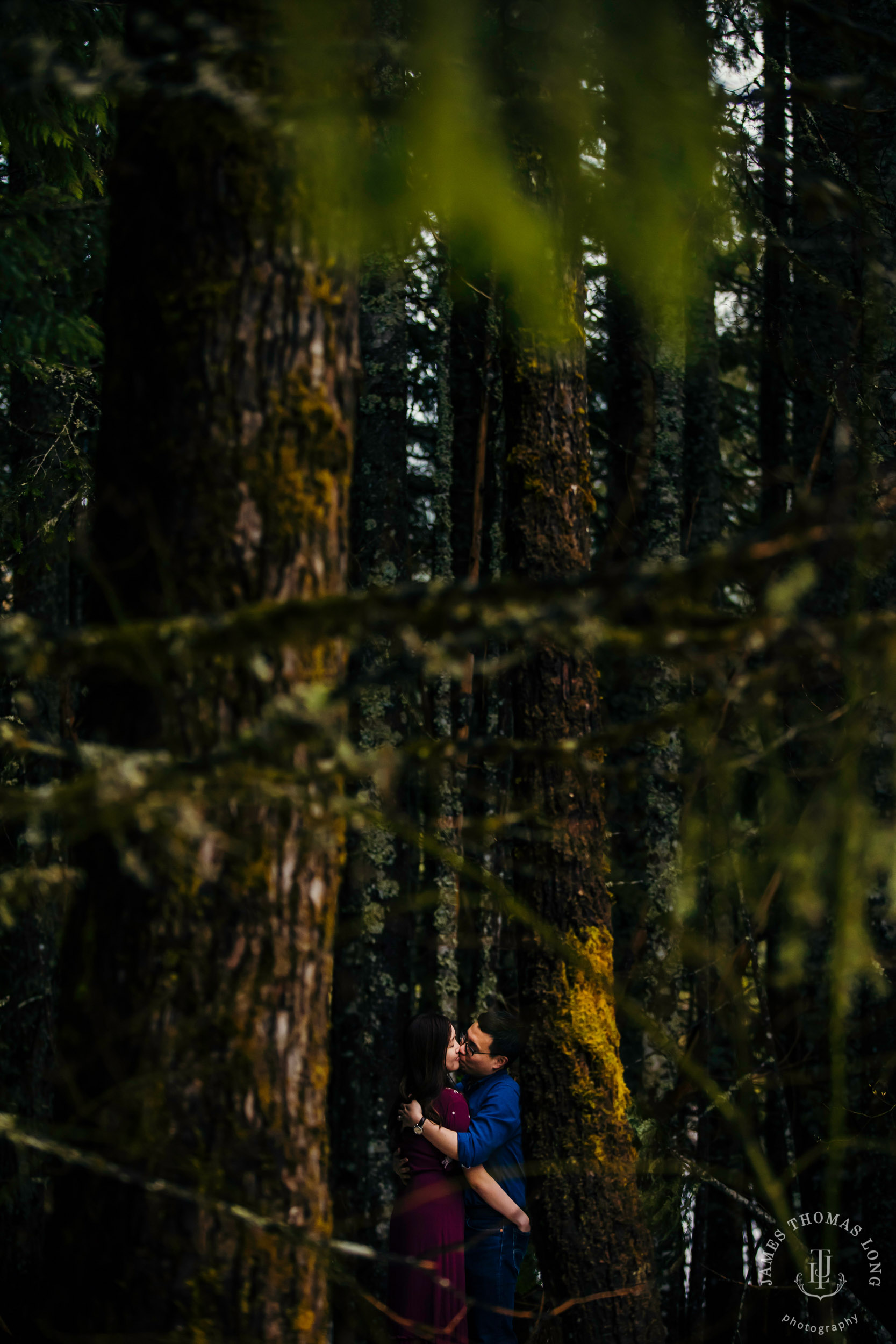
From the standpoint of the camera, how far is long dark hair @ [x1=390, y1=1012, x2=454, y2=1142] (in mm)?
5043

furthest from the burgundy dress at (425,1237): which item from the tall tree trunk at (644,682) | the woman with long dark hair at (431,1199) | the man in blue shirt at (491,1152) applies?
the tall tree trunk at (644,682)

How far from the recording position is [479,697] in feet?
28.0

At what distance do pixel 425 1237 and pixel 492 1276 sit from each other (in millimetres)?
574

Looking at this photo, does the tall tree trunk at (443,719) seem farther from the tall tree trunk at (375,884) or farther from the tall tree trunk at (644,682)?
the tall tree trunk at (644,682)

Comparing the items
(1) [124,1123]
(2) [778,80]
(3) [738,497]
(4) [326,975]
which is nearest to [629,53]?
(4) [326,975]

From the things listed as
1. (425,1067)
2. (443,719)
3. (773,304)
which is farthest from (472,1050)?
(773,304)

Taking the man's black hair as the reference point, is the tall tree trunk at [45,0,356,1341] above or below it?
above

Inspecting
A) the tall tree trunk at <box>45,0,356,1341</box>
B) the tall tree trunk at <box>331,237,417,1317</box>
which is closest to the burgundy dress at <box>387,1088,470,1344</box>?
the tall tree trunk at <box>331,237,417,1317</box>

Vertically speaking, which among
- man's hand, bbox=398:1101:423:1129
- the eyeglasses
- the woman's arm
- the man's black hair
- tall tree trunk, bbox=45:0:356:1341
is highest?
tall tree trunk, bbox=45:0:356:1341

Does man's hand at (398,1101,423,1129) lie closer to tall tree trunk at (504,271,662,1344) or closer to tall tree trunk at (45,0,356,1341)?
tall tree trunk at (504,271,662,1344)

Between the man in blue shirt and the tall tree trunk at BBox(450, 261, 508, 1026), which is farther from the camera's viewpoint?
the tall tree trunk at BBox(450, 261, 508, 1026)

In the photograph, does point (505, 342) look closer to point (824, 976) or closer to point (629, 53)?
point (629, 53)

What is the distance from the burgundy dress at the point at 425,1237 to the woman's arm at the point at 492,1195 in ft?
0.28

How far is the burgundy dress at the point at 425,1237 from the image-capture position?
4723 mm
